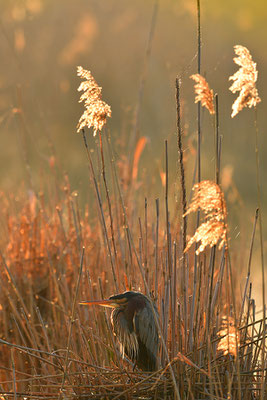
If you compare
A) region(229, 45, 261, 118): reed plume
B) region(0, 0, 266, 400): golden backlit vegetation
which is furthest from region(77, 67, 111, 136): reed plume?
region(229, 45, 261, 118): reed plume

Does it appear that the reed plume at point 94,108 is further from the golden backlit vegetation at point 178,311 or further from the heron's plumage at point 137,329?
the heron's plumage at point 137,329

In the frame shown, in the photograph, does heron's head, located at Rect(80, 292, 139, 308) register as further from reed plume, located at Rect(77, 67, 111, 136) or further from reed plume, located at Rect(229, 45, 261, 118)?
reed plume, located at Rect(229, 45, 261, 118)

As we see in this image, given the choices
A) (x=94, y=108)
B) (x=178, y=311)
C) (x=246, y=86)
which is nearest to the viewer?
(x=246, y=86)

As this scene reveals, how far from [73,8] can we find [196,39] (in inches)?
227

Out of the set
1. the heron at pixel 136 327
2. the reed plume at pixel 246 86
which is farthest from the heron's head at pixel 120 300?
the reed plume at pixel 246 86

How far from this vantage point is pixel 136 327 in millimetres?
1442

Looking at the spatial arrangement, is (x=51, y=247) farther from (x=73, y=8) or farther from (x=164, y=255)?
(x=73, y=8)

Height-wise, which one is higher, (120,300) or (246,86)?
(246,86)

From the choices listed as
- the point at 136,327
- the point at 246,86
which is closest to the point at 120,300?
the point at 136,327

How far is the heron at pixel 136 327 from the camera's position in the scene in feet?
4.68

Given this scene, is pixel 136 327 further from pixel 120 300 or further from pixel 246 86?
pixel 246 86

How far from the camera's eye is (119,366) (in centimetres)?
153

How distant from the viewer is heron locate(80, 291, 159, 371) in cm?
143

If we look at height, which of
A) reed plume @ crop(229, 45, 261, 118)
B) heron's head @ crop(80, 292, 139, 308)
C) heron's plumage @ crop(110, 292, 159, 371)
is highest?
reed plume @ crop(229, 45, 261, 118)
